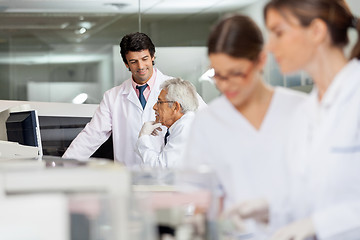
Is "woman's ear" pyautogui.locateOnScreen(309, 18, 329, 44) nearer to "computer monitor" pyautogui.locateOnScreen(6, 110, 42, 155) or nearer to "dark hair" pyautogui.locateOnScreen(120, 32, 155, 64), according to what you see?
"dark hair" pyautogui.locateOnScreen(120, 32, 155, 64)

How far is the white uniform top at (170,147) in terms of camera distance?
2.19 metres

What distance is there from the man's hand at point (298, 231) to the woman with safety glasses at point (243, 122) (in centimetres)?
6

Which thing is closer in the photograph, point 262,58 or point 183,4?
point 262,58

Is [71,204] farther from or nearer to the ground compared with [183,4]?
nearer to the ground

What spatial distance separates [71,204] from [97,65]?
9.94ft

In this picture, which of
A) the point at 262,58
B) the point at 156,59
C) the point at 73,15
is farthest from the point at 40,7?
the point at 262,58

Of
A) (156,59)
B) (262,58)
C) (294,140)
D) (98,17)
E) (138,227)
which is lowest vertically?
(138,227)

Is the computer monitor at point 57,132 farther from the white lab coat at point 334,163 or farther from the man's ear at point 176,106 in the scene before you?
the white lab coat at point 334,163

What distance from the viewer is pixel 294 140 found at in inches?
54.9

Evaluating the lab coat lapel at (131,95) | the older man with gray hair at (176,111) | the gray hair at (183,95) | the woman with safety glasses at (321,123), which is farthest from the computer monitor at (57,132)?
the woman with safety glasses at (321,123)

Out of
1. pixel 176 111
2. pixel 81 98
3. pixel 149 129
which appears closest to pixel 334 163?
pixel 176 111

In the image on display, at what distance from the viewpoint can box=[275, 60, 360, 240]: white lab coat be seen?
4.39 feet

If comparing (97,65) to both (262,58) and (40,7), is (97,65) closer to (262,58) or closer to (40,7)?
(40,7)

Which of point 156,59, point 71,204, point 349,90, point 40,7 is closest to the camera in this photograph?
point 71,204
